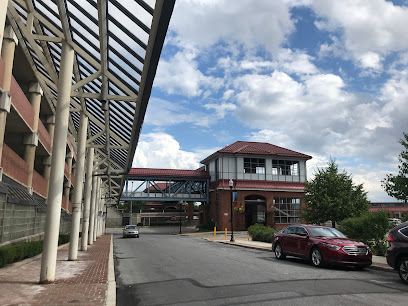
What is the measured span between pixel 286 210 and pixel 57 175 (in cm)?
4445

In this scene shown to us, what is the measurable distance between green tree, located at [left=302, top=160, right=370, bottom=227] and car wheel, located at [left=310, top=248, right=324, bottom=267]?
12.8 metres

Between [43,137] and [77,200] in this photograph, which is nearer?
[77,200]

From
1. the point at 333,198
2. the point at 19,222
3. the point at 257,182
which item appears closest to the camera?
the point at 19,222

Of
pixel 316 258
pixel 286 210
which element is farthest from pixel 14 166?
pixel 286 210

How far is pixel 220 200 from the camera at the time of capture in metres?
47.4

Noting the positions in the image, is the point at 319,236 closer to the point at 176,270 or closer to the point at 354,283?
the point at 354,283

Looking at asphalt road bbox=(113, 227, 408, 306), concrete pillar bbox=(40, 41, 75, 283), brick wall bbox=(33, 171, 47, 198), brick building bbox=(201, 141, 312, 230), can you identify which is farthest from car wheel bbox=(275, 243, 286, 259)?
brick building bbox=(201, 141, 312, 230)

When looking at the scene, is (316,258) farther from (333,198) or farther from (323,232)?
(333,198)

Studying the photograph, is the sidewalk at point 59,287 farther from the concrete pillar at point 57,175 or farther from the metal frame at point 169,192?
the metal frame at point 169,192

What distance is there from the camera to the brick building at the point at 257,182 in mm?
47656

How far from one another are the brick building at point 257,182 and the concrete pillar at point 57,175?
38942 millimetres

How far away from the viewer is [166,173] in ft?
169

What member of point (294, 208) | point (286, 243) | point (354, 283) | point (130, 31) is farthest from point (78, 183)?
point (294, 208)

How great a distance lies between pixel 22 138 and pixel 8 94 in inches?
249
